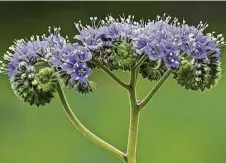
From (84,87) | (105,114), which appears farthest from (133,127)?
(105,114)

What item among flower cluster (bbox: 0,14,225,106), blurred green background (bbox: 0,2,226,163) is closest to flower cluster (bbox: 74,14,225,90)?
flower cluster (bbox: 0,14,225,106)

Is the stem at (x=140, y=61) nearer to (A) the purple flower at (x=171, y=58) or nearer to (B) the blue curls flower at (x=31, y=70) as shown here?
(A) the purple flower at (x=171, y=58)

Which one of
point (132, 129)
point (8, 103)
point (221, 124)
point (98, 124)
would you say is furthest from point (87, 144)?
point (132, 129)

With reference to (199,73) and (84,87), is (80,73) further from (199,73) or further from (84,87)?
(199,73)

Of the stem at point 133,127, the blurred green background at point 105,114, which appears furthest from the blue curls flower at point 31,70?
the blurred green background at point 105,114

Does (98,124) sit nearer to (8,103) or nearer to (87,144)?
(87,144)
